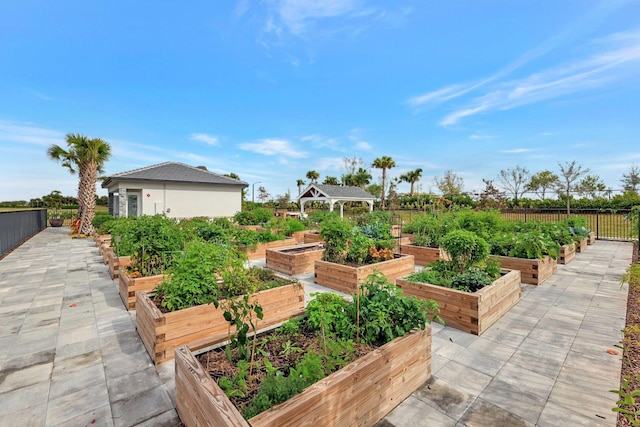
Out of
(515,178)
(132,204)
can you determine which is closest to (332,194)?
(132,204)

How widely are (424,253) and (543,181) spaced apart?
96.1ft

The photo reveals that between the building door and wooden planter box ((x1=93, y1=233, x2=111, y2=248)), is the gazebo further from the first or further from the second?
wooden planter box ((x1=93, y1=233, x2=111, y2=248))

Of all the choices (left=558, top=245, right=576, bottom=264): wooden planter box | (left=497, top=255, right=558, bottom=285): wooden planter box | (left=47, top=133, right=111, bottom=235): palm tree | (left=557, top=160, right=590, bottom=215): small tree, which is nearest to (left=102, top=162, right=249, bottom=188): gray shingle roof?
(left=47, top=133, right=111, bottom=235): palm tree

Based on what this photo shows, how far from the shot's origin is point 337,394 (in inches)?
63.4

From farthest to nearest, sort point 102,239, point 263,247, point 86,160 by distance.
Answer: point 86,160, point 102,239, point 263,247

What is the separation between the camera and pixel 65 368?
2566 mm

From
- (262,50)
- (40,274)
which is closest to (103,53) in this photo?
(262,50)

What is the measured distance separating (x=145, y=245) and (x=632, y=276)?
21.0 ft

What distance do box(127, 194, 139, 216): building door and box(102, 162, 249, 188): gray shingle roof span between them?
1.18m

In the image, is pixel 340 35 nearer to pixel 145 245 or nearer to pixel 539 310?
pixel 145 245

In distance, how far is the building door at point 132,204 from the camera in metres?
14.6

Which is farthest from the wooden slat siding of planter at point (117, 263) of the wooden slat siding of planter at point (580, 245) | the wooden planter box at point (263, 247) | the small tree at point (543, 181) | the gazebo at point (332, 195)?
the small tree at point (543, 181)

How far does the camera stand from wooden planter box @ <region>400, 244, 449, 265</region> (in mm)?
6770

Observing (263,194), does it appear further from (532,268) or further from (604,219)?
(532,268)
